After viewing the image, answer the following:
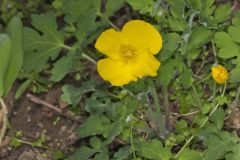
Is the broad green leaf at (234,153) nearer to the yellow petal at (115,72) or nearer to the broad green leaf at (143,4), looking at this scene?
the yellow petal at (115,72)

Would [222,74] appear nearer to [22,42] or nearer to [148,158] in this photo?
[148,158]

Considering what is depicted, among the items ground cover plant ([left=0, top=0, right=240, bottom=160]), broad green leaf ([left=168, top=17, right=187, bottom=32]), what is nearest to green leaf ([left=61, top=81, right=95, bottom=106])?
ground cover plant ([left=0, top=0, right=240, bottom=160])

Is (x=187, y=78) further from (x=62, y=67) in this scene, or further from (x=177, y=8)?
(x=62, y=67)

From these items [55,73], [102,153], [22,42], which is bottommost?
[102,153]

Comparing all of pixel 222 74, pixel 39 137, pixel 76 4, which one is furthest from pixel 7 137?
pixel 222 74

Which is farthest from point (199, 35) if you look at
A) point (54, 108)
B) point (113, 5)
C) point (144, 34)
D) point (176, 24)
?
point (54, 108)

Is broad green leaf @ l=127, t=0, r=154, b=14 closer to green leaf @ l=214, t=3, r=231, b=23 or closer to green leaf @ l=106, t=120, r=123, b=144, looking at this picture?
green leaf @ l=214, t=3, r=231, b=23

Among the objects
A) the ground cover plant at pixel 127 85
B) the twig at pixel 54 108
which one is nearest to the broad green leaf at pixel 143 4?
the ground cover plant at pixel 127 85

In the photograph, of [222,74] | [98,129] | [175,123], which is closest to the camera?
[222,74]
